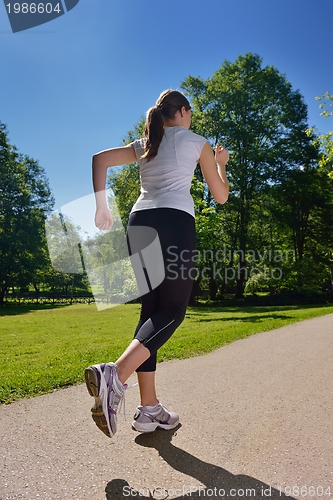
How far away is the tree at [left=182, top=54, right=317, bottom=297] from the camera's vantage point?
25953 mm

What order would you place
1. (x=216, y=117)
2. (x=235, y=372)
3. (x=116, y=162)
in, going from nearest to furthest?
(x=116, y=162) < (x=235, y=372) < (x=216, y=117)

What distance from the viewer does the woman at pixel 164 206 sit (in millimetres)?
2094

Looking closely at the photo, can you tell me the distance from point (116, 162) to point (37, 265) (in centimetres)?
3029

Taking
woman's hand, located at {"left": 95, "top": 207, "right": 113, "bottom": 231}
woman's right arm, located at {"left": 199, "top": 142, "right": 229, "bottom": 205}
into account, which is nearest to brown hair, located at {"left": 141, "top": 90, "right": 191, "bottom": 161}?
woman's right arm, located at {"left": 199, "top": 142, "right": 229, "bottom": 205}

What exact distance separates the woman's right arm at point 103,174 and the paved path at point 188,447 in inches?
46.3

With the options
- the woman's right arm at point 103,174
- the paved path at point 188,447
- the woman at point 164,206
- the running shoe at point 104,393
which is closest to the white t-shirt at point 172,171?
the woman at point 164,206

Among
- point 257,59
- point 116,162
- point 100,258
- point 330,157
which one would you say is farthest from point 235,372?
point 100,258

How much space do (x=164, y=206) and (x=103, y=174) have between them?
1.42ft

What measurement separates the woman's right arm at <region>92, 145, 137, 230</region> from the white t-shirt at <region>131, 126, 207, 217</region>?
167 mm

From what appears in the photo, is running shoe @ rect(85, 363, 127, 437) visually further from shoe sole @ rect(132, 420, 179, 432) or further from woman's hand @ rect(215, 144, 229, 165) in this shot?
woman's hand @ rect(215, 144, 229, 165)

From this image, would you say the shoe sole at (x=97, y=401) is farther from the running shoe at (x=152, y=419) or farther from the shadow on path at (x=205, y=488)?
the running shoe at (x=152, y=419)

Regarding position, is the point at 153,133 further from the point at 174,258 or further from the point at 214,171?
the point at 174,258

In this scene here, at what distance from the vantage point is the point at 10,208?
3016 centimetres

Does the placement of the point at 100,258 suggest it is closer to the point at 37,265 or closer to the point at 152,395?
the point at 37,265
